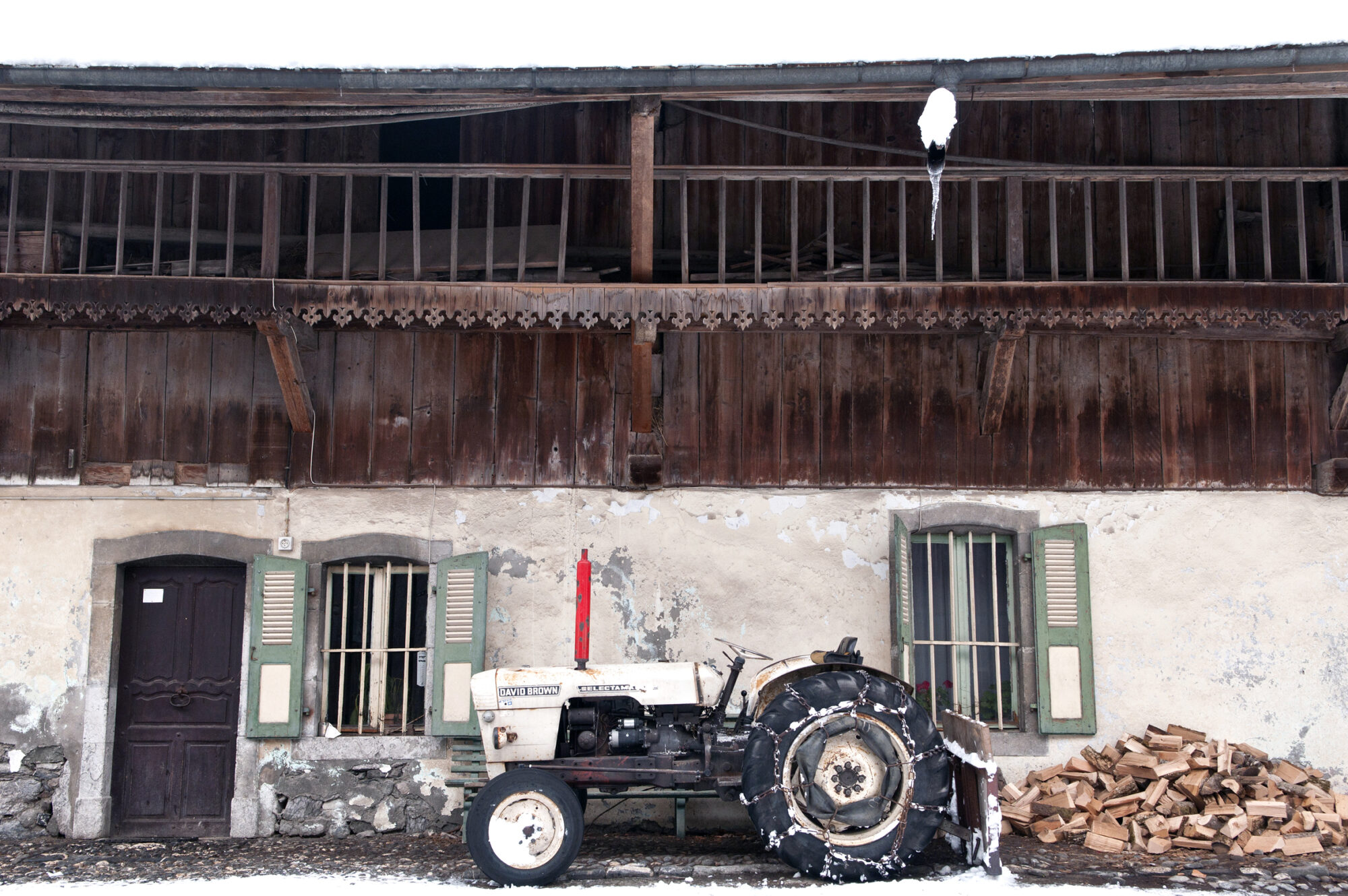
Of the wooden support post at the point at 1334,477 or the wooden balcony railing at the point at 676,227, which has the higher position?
the wooden balcony railing at the point at 676,227

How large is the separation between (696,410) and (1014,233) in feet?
8.70

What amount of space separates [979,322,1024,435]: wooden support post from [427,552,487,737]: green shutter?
3904mm

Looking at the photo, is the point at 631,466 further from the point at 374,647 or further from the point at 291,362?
the point at 291,362

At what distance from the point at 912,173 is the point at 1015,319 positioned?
1.29m

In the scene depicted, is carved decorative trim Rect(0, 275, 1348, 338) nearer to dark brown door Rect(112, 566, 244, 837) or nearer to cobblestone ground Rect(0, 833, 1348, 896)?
dark brown door Rect(112, 566, 244, 837)

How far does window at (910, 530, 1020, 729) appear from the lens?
343 inches

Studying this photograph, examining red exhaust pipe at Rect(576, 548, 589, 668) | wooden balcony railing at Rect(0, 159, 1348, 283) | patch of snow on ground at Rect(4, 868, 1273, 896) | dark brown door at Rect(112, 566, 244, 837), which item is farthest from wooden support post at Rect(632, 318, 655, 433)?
patch of snow on ground at Rect(4, 868, 1273, 896)

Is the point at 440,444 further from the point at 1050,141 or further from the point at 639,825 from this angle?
the point at 1050,141

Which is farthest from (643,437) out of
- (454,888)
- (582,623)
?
(454,888)

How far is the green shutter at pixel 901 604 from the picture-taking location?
8375 mm

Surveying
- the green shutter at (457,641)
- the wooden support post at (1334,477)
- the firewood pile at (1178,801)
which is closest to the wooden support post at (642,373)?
the green shutter at (457,641)

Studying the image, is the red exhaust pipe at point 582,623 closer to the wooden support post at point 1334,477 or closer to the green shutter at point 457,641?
the green shutter at point 457,641

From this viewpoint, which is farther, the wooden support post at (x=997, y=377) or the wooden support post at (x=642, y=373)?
the wooden support post at (x=997, y=377)

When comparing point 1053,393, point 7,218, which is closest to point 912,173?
point 1053,393
